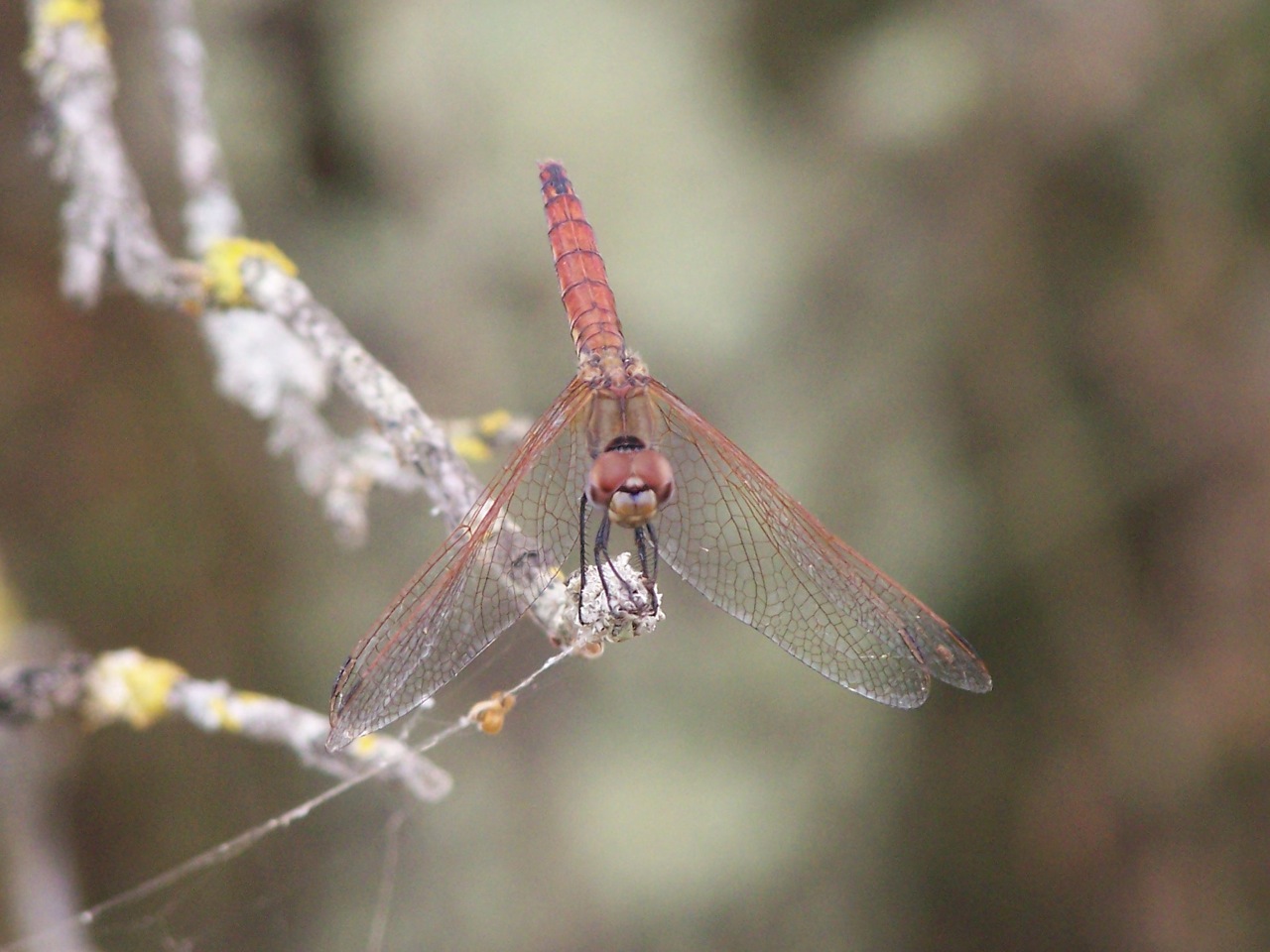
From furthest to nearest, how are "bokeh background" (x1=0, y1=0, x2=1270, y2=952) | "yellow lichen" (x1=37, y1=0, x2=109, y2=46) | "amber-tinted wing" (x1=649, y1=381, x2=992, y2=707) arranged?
"bokeh background" (x1=0, y1=0, x2=1270, y2=952) → "yellow lichen" (x1=37, y1=0, x2=109, y2=46) → "amber-tinted wing" (x1=649, y1=381, x2=992, y2=707)

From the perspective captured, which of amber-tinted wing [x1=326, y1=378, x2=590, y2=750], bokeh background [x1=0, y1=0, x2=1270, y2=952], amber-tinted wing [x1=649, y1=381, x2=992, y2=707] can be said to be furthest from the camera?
bokeh background [x1=0, y1=0, x2=1270, y2=952]

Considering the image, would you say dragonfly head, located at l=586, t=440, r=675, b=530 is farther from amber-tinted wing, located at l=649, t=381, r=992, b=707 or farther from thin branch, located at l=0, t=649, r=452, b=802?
thin branch, located at l=0, t=649, r=452, b=802

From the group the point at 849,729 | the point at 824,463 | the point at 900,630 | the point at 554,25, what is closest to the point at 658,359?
the point at 824,463

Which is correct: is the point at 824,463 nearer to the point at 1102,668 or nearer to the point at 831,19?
the point at 1102,668

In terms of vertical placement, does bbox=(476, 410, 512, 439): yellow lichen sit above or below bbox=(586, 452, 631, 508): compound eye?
above

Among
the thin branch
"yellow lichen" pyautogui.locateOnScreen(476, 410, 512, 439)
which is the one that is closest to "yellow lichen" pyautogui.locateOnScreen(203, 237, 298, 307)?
"yellow lichen" pyautogui.locateOnScreen(476, 410, 512, 439)

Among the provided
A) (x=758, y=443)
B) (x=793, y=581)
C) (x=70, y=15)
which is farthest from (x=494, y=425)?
(x=758, y=443)
